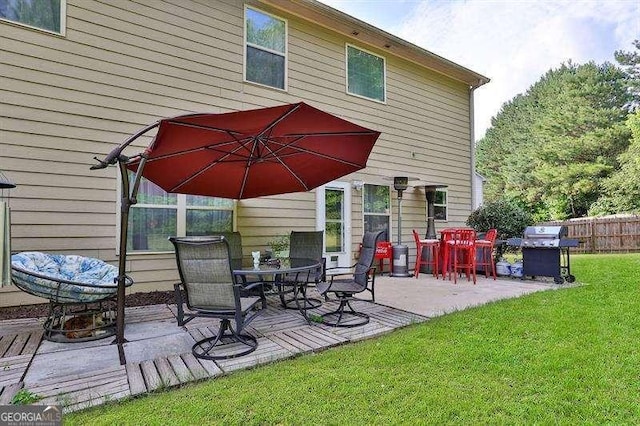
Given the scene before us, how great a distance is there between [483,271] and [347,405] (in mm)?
6486

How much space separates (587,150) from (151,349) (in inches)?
1026

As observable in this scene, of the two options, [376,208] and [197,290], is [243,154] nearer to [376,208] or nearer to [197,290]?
[197,290]

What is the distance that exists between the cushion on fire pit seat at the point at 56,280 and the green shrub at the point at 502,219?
323 inches

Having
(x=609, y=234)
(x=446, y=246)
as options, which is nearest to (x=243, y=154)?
(x=446, y=246)

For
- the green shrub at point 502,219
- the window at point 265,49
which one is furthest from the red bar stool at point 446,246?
the window at point 265,49

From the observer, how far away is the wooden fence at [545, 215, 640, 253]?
13773 millimetres

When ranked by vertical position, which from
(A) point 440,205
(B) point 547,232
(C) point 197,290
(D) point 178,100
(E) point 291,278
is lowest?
(E) point 291,278

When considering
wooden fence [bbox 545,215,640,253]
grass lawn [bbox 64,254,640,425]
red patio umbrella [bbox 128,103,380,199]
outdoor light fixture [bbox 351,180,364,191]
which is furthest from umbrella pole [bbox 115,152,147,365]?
wooden fence [bbox 545,215,640,253]

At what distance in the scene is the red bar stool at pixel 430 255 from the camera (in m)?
7.33

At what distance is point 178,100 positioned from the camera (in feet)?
18.7

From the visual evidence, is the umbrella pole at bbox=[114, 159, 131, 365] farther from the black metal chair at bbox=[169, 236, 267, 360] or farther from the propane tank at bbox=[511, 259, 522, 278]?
the propane tank at bbox=[511, 259, 522, 278]

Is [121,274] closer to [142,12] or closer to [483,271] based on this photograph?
[142,12]

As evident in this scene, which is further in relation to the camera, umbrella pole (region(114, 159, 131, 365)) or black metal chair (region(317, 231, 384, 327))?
black metal chair (region(317, 231, 384, 327))

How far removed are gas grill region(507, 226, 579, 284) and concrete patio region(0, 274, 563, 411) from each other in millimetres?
2111
